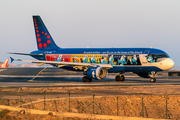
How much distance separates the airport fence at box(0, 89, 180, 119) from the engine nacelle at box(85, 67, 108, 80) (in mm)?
11466

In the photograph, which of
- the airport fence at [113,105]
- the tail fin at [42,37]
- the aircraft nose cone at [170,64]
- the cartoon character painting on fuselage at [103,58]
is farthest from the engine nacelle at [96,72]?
the airport fence at [113,105]

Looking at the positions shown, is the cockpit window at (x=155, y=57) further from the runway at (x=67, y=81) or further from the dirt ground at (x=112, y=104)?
the dirt ground at (x=112, y=104)

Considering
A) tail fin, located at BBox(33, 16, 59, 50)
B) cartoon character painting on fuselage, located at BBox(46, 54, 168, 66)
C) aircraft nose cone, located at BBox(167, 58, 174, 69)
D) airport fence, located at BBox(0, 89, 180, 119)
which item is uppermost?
tail fin, located at BBox(33, 16, 59, 50)

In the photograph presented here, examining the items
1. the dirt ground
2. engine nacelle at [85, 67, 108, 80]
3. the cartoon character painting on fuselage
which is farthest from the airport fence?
the cartoon character painting on fuselage

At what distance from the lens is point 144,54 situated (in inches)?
1655

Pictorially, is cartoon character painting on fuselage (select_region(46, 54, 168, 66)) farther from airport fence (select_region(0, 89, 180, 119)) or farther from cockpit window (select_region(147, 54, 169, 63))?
airport fence (select_region(0, 89, 180, 119))

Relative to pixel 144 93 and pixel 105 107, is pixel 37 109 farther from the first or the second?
pixel 144 93

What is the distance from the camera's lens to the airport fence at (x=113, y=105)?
2503 cm

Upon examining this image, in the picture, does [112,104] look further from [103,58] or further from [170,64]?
[170,64]

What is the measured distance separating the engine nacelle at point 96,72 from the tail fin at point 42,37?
11127 millimetres

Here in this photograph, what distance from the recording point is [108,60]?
1697 inches

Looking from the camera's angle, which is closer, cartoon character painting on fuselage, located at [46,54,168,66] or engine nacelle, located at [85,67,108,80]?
engine nacelle, located at [85,67,108,80]

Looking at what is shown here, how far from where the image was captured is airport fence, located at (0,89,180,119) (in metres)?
25.0

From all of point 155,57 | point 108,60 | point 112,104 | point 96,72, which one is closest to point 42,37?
point 108,60
